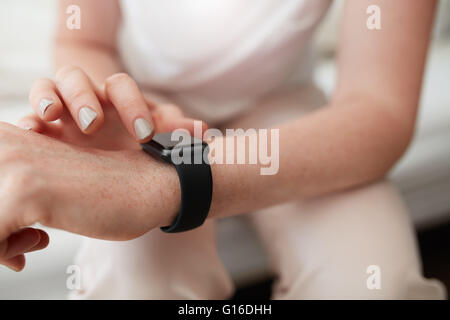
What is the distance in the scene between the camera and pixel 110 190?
15.9 inches

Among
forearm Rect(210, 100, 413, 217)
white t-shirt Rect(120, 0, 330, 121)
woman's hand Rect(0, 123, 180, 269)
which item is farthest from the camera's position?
white t-shirt Rect(120, 0, 330, 121)

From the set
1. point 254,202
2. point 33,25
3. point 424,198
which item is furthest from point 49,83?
point 424,198

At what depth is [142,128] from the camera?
438mm

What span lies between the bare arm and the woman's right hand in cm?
11

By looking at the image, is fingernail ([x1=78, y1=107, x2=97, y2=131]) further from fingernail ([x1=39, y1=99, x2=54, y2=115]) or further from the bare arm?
the bare arm

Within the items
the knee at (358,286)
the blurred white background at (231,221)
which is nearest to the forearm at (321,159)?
the knee at (358,286)

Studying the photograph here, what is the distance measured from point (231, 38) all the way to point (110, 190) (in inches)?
15.2

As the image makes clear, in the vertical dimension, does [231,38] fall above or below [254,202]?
above

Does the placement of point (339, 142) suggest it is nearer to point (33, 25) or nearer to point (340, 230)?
point (340, 230)

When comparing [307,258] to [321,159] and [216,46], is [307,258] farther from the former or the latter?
[216,46]

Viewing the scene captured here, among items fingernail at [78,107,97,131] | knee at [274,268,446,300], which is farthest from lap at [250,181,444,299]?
fingernail at [78,107,97,131]

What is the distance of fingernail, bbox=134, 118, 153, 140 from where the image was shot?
1.43 ft

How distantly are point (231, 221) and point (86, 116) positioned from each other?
0.50m
